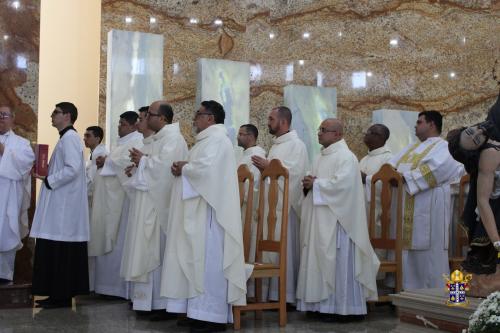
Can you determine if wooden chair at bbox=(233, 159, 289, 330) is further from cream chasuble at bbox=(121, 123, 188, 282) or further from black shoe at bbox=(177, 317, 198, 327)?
cream chasuble at bbox=(121, 123, 188, 282)

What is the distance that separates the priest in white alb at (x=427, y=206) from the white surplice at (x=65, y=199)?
302 cm

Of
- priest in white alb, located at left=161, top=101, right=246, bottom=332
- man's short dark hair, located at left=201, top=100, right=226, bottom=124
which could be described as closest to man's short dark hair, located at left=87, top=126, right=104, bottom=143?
man's short dark hair, located at left=201, top=100, right=226, bottom=124

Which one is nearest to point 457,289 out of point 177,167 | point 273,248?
point 273,248

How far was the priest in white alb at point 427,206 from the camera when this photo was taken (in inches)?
278

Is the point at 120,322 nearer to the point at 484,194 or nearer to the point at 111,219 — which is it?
the point at 111,219

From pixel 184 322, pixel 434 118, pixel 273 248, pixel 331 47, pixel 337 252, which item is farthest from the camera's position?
pixel 331 47

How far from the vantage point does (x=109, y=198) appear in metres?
7.88

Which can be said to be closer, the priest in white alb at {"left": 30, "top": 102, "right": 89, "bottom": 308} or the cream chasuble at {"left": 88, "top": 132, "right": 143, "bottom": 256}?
the priest in white alb at {"left": 30, "top": 102, "right": 89, "bottom": 308}

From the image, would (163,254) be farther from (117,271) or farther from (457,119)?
(457,119)

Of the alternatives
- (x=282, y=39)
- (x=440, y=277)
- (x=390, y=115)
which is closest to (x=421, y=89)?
(x=390, y=115)

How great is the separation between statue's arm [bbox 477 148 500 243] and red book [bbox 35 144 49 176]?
4238mm

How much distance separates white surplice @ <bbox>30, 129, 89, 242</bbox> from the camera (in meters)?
6.94

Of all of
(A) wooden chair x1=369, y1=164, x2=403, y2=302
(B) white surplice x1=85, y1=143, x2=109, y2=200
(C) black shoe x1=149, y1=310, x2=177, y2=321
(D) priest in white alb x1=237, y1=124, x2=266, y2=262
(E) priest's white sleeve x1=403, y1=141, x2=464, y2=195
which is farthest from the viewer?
(B) white surplice x1=85, y1=143, x2=109, y2=200

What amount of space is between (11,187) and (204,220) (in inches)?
89.4
